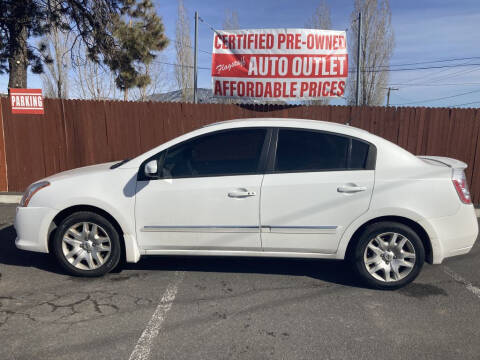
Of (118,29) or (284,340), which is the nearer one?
(284,340)

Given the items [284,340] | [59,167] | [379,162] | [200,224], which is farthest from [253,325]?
[59,167]

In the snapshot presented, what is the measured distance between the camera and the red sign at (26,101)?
24.5ft

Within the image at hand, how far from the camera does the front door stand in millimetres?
3668

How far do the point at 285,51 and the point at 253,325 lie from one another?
248 inches

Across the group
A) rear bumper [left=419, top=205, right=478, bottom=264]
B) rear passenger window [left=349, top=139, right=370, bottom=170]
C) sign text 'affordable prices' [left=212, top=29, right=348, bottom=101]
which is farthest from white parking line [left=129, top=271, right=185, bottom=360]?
sign text 'affordable prices' [left=212, top=29, right=348, bottom=101]

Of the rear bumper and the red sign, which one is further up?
the red sign

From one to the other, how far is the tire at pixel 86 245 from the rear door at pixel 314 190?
1.58 metres

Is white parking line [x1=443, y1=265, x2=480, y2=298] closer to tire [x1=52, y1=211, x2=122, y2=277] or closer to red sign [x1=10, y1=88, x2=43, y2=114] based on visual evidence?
tire [x1=52, y1=211, x2=122, y2=277]

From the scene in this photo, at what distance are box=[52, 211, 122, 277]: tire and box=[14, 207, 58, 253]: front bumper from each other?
12 cm

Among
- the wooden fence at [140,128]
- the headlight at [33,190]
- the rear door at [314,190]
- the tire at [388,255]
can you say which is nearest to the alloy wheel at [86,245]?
the headlight at [33,190]

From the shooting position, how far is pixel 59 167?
25.3 feet

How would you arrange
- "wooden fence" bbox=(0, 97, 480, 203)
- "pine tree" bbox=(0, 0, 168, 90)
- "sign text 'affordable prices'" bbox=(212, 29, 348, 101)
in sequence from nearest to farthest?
"wooden fence" bbox=(0, 97, 480, 203), "sign text 'affordable prices'" bbox=(212, 29, 348, 101), "pine tree" bbox=(0, 0, 168, 90)

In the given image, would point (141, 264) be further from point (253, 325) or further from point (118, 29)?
point (118, 29)

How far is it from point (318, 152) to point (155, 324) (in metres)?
2.18
